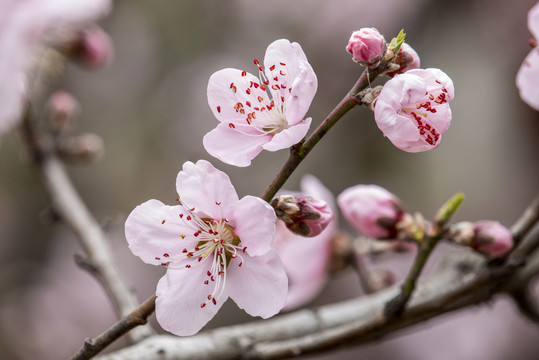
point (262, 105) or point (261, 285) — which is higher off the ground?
point (262, 105)

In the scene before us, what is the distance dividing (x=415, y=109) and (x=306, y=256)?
0.68m

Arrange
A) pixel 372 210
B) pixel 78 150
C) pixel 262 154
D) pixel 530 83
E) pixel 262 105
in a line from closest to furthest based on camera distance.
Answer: pixel 262 105, pixel 530 83, pixel 372 210, pixel 78 150, pixel 262 154

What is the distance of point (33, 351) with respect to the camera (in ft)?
9.14

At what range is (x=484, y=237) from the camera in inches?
38.2

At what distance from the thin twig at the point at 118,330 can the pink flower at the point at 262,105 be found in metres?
0.20

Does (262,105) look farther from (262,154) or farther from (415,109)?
(262,154)

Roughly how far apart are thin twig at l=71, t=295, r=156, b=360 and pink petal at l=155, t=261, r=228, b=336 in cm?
1

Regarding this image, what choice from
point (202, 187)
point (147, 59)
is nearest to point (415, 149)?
point (202, 187)

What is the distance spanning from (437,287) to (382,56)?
58 cm

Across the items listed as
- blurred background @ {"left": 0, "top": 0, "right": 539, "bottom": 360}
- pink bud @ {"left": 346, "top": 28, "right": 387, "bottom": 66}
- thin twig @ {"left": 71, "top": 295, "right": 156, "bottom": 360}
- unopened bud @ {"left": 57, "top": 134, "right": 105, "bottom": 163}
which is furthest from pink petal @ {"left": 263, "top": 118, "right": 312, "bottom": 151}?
blurred background @ {"left": 0, "top": 0, "right": 539, "bottom": 360}

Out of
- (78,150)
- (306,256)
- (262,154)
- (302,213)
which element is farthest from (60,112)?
(262,154)

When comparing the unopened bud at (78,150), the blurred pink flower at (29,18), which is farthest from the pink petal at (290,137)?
the unopened bud at (78,150)

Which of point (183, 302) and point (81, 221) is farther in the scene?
point (81, 221)

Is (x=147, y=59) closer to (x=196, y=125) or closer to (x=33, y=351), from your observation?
(x=196, y=125)
